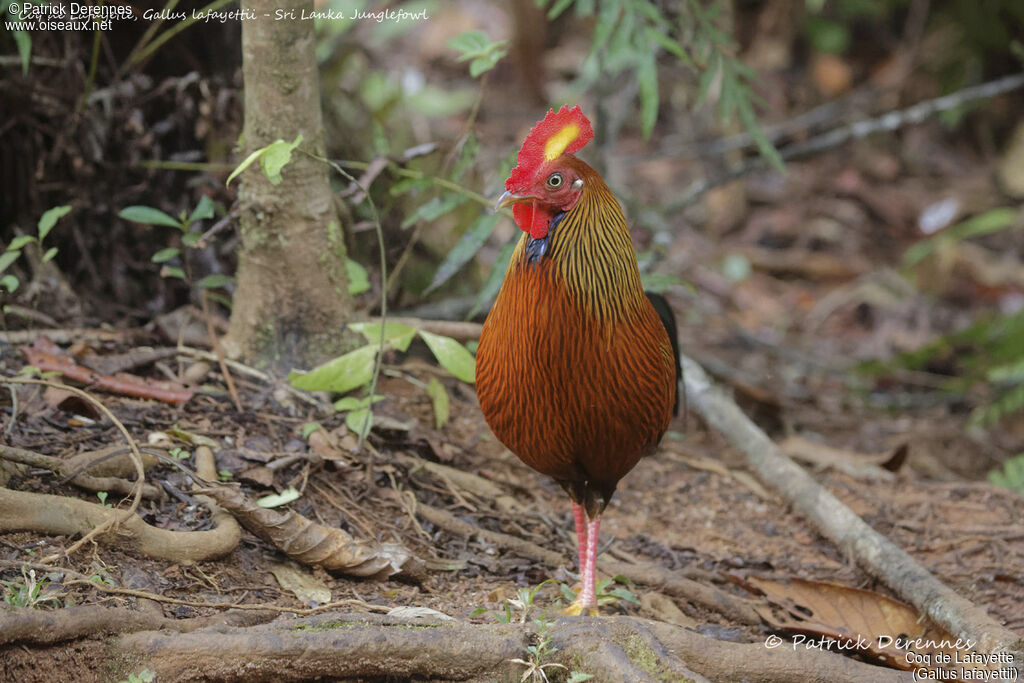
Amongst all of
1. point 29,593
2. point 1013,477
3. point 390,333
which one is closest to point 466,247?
point 390,333

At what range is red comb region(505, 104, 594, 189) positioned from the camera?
324 cm

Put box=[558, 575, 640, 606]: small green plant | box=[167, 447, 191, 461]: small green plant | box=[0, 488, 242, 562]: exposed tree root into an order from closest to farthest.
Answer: box=[0, 488, 242, 562]: exposed tree root → box=[167, 447, 191, 461]: small green plant → box=[558, 575, 640, 606]: small green plant

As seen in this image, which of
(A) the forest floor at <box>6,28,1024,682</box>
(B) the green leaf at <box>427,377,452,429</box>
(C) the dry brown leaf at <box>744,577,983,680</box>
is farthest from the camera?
(B) the green leaf at <box>427,377,452,429</box>

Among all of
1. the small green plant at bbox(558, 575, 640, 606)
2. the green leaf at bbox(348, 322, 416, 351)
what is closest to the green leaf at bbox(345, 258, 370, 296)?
the green leaf at bbox(348, 322, 416, 351)

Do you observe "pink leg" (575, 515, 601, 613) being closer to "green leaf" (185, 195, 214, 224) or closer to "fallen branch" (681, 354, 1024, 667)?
"fallen branch" (681, 354, 1024, 667)

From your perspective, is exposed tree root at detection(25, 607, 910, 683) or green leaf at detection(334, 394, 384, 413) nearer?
exposed tree root at detection(25, 607, 910, 683)

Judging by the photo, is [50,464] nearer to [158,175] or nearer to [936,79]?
[158,175]

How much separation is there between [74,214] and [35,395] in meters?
1.40

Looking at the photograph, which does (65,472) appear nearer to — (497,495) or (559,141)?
(497,495)

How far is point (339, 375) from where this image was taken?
3.80 metres

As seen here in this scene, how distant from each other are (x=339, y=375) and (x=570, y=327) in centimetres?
106

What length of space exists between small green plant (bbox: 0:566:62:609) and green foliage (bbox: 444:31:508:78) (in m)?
2.58

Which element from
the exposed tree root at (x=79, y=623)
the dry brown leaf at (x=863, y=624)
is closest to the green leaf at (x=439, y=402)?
the dry brown leaf at (x=863, y=624)

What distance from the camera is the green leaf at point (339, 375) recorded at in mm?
3766
